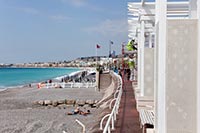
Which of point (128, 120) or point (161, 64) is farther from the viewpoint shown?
point (128, 120)

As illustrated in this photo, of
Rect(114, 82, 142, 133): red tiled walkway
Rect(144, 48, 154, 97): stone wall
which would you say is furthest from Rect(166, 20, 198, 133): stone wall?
Rect(144, 48, 154, 97): stone wall

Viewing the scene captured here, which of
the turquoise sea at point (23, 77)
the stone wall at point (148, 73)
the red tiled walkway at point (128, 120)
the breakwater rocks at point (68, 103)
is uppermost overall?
the stone wall at point (148, 73)

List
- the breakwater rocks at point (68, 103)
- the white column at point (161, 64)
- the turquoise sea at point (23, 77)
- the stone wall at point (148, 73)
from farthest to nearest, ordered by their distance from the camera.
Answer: the turquoise sea at point (23, 77) → the breakwater rocks at point (68, 103) → the stone wall at point (148, 73) → the white column at point (161, 64)

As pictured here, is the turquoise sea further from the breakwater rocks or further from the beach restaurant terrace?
the beach restaurant terrace

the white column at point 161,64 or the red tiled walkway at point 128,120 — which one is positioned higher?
the white column at point 161,64

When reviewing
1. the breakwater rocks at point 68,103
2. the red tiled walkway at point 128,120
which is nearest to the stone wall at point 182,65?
the red tiled walkway at point 128,120

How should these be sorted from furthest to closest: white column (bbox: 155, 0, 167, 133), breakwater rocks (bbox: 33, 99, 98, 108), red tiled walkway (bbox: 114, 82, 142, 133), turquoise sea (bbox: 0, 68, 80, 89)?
turquoise sea (bbox: 0, 68, 80, 89) → breakwater rocks (bbox: 33, 99, 98, 108) → red tiled walkway (bbox: 114, 82, 142, 133) → white column (bbox: 155, 0, 167, 133)

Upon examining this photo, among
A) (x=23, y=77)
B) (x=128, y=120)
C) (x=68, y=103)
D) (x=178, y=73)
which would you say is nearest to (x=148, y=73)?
(x=128, y=120)

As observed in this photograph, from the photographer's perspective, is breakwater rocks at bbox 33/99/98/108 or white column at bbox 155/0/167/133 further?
breakwater rocks at bbox 33/99/98/108

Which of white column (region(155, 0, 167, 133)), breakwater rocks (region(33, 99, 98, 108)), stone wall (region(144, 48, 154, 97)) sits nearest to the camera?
white column (region(155, 0, 167, 133))

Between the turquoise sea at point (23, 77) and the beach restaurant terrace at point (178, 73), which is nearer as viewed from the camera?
the beach restaurant terrace at point (178, 73)

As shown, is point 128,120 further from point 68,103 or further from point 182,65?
point 68,103

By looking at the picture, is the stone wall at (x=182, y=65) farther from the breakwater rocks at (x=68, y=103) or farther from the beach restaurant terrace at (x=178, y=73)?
the breakwater rocks at (x=68, y=103)

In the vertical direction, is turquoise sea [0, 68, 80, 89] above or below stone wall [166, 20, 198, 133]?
below
